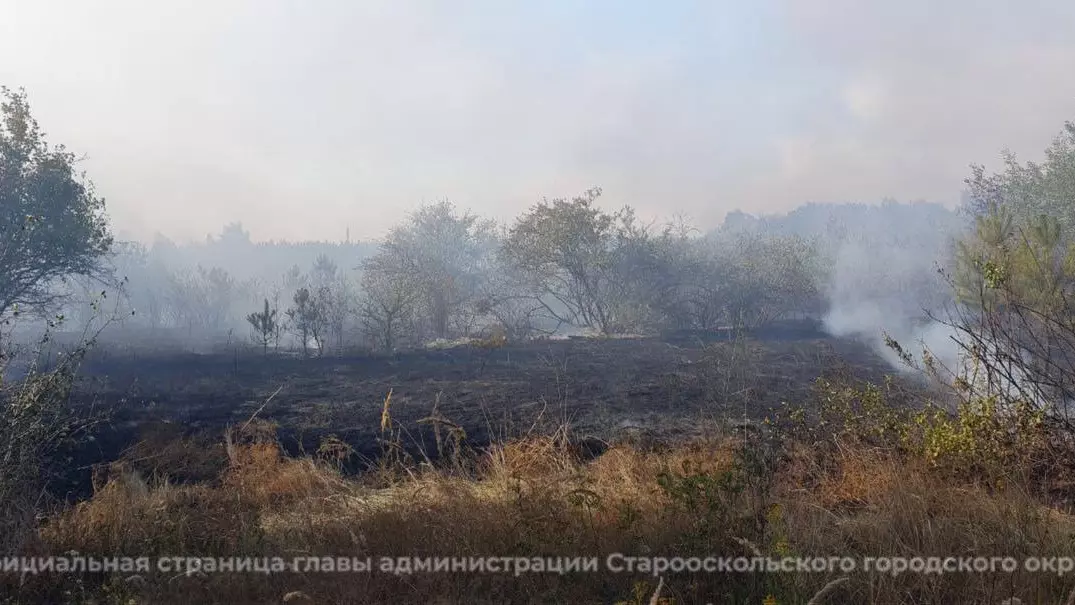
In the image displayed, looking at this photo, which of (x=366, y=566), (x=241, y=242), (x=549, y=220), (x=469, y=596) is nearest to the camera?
(x=469, y=596)

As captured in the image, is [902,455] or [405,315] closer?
[902,455]

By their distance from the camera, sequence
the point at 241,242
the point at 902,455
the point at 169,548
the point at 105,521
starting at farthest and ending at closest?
the point at 241,242, the point at 902,455, the point at 105,521, the point at 169,548

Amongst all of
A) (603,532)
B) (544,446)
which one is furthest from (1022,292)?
(603,532)

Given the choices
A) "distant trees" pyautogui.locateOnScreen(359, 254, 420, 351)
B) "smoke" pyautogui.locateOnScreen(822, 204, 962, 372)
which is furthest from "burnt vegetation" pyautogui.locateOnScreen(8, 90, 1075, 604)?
"smoke" pyautogui.locateOnScreen(822, 204, 962, 372)

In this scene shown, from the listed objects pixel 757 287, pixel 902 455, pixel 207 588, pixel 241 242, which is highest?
pixel 241 242

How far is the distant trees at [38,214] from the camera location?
15.6 m

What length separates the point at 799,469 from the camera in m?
4.66

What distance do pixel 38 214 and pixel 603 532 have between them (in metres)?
17.8

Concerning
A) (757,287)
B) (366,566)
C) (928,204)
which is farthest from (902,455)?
(928,204)

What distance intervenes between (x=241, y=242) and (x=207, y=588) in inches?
4660

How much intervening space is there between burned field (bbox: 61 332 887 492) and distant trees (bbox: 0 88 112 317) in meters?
2.62

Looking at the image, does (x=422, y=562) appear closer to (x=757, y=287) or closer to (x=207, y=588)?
(x=207, y=588)

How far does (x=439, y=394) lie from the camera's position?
4.42 meters

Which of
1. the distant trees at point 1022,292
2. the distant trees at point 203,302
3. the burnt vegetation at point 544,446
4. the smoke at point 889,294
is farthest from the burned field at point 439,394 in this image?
the distant trees at point 203,302
